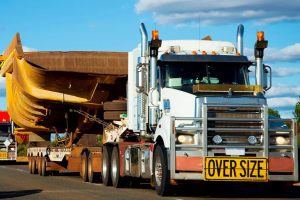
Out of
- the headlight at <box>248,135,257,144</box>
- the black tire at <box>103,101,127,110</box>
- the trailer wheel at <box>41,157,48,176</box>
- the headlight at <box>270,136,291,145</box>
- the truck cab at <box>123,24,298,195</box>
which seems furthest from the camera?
the trailer wheel at <box>41,157,48,176</box>

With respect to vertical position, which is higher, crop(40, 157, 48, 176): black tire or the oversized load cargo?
the oversized load cargo

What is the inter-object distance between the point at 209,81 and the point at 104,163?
20.0 ft

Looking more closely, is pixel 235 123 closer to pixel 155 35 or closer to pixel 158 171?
pixel 158 171

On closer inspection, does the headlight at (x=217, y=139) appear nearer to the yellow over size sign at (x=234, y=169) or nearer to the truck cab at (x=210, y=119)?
the truck cab at (x=210, y=119)

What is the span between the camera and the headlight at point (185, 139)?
676 inches

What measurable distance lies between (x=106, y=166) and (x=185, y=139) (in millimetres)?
6225

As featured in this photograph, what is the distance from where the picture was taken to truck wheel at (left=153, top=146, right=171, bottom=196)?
1723 centimetres

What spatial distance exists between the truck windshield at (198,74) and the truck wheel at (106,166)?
16.8ft

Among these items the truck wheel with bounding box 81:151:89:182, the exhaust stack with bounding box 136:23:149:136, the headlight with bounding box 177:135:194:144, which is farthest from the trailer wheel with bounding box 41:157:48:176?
the headlight with bounding box 177:135:194:144

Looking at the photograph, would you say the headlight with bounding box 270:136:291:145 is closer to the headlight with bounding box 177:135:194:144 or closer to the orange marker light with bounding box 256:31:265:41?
the headlight with bounding box 177:135:194:144

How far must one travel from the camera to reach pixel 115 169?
2230cm

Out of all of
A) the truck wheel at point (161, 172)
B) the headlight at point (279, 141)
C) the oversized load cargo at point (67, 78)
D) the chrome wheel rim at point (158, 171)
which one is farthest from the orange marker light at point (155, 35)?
the oversized load cargo at point (67, 78)

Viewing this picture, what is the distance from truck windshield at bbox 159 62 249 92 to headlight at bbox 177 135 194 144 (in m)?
1.35

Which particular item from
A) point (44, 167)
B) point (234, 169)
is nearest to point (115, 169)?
point (234, 169)
